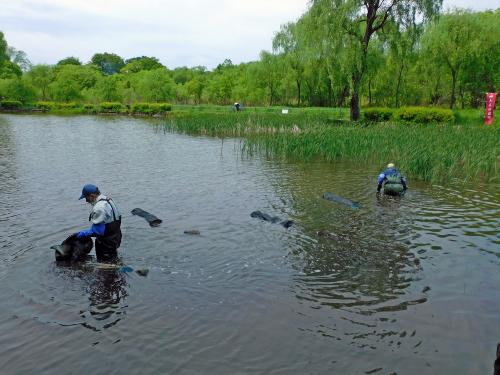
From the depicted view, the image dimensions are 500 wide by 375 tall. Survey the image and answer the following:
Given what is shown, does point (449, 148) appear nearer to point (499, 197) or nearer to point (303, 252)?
point (499, 197)

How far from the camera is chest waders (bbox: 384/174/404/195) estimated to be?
13930 mm

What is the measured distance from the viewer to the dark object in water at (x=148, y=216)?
11.3 meters

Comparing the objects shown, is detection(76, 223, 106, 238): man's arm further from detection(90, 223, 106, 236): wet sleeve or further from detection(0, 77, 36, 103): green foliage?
detection(0, 77, 36, 103): green foliage

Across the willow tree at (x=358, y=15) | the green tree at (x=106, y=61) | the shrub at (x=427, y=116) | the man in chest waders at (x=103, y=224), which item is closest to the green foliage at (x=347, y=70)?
the willow tree at (x=358, y=15)

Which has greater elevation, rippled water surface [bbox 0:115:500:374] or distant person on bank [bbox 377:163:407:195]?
distant person on bank [bbox 377:163:407:195]

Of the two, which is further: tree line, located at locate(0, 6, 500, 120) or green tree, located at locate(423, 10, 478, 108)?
green tree, located at locate(423, 10, 478, 108)

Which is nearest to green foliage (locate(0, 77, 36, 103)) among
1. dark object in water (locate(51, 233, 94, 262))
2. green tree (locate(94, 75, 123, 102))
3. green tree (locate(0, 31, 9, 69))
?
green tree (locate(0, 31, 9, 69))

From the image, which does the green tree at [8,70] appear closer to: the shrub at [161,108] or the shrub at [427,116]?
the shrub at [161,108]

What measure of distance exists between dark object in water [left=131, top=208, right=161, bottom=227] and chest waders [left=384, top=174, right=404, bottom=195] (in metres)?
7.22

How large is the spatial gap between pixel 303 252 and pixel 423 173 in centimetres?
931

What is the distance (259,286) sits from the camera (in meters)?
7.91

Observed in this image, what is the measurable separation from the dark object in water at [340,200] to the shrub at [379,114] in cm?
2267

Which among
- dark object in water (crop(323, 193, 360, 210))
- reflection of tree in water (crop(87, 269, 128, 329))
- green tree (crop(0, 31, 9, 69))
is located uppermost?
green tree (crop(0, 31, 9, 69))

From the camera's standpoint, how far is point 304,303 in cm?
724
